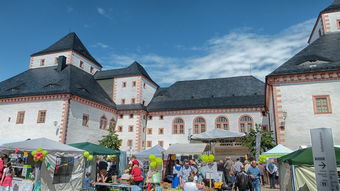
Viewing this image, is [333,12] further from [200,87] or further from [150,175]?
[150,175]

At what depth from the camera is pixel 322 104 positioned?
611 inches

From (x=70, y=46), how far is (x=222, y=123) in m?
21.7

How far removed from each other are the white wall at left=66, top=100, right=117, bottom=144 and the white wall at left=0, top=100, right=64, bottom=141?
3.57 ft

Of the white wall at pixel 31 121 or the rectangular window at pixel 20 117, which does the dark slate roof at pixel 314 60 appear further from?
the rectangular window at pixel 20 117

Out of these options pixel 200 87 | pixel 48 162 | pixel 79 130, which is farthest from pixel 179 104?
pixel 48 162

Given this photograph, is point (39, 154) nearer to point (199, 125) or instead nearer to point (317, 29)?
point (199, 125)

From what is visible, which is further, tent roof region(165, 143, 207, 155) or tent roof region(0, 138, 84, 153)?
tent roof region(165, 143, 207, 155)

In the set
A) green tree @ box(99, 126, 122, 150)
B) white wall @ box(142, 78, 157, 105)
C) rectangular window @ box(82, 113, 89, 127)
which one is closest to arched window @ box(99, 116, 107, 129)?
green tree @ box(99, 126, 122, 150)

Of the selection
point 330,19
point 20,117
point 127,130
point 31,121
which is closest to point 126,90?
point 127,130

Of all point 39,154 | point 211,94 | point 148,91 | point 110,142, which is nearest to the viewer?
point 39,154

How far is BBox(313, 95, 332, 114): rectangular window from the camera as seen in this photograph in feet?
50.3

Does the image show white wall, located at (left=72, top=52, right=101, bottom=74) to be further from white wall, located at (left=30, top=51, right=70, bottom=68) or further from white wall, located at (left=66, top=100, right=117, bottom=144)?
white wall, located at (left=66, top=100, right=117, bottom=144)

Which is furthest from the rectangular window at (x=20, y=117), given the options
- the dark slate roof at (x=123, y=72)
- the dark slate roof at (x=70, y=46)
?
the dark slate roof at (x=123, y=72)

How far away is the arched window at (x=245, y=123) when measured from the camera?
26859 millimetres
